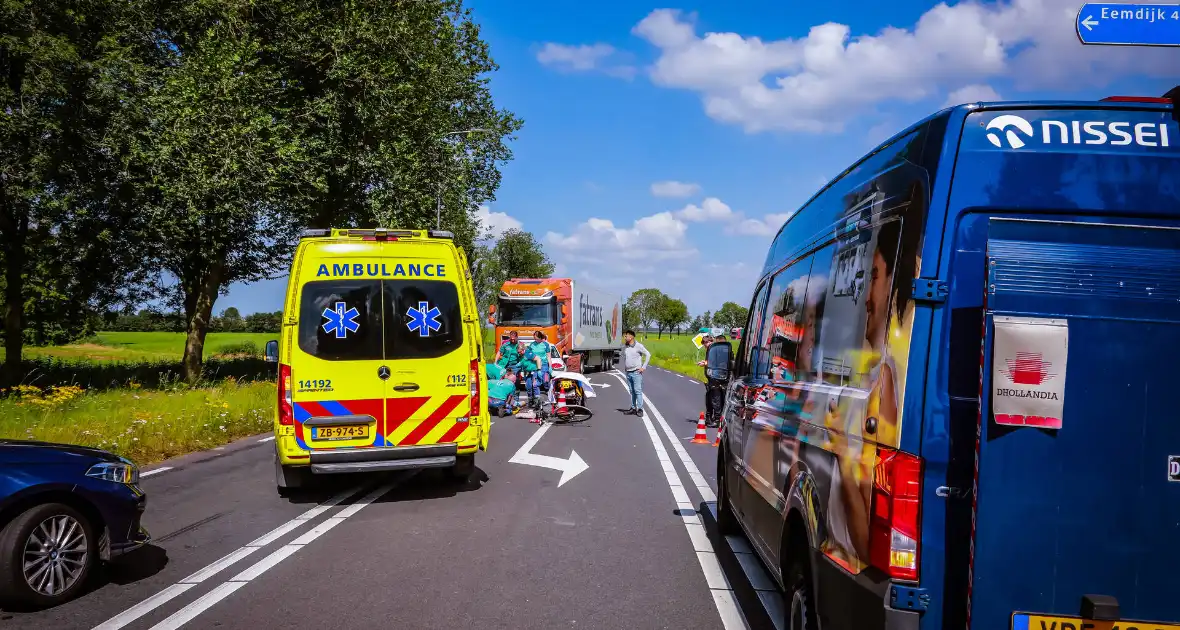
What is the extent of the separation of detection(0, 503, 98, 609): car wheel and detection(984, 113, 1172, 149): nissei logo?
5298 mm

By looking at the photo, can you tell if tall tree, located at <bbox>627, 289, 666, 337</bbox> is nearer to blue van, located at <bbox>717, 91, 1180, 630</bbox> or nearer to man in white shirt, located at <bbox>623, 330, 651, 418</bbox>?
man in white shirt, located at <bbox>623, 330, 651, 418</bbox>

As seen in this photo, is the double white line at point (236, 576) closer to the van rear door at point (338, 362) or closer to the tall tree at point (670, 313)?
the van rear door at point (338, 362)

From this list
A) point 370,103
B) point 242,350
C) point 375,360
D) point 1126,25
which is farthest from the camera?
point 242,350

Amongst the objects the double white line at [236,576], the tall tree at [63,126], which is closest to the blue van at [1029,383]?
the double white line at [236,576]

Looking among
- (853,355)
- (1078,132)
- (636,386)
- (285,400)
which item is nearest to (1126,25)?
(1078,132)

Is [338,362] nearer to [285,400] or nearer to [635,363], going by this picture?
[285,400]

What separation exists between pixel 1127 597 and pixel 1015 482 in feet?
1.67

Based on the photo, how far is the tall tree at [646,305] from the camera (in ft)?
479

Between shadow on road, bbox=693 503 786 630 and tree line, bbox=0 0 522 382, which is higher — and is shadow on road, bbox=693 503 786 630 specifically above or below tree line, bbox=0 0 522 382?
below

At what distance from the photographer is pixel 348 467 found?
26.9 ft

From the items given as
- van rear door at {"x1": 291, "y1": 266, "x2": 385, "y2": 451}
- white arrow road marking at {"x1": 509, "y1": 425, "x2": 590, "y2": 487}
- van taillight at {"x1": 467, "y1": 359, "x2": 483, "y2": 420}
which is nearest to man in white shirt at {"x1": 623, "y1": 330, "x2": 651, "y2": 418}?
white arrow road marking at {"x1": 509, "y1": 425, "x2": 590, "y2": 487}

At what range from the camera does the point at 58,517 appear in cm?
511

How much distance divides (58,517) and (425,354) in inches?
156

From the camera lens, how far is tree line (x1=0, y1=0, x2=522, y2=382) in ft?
62.8
